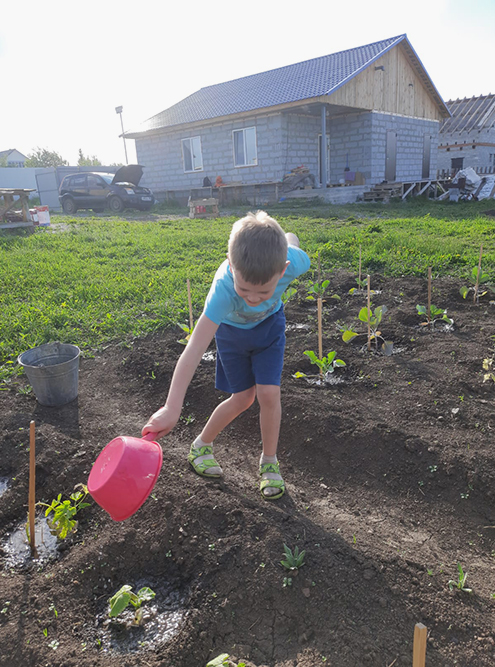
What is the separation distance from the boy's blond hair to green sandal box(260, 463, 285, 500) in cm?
105

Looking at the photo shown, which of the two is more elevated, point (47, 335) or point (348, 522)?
point (47, 335)

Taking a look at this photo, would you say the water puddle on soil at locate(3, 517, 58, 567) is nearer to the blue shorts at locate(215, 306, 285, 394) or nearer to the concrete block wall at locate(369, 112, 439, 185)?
the blue shorts at locate(215, 306, 285, 394)

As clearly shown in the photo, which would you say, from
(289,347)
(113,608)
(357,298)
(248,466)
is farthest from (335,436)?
(357,298)

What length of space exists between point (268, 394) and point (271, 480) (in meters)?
0.42

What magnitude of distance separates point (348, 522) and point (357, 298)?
3.07 metres

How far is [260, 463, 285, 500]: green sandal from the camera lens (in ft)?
7.58

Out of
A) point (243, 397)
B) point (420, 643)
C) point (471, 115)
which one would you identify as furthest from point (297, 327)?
point (471, 115)

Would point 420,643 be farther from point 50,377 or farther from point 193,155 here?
point 193,155

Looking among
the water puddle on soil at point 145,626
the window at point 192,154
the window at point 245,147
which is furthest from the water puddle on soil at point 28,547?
the window at point 192,154

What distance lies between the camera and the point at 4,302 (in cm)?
543

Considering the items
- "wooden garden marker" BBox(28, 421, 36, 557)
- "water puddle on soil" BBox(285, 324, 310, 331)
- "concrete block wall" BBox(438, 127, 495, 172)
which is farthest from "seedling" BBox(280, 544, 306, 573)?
"concrete block wall" BBox(438, 127, 495, 172)

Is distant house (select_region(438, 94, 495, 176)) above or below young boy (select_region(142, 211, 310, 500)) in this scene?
above

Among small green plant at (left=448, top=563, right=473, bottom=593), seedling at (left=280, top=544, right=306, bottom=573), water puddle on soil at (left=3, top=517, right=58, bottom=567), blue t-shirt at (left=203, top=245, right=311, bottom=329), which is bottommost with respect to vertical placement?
water puddle on soil at (left=3, top=517, right=58, bottom=567)

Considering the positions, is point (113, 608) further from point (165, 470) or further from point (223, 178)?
point (223, 178)
